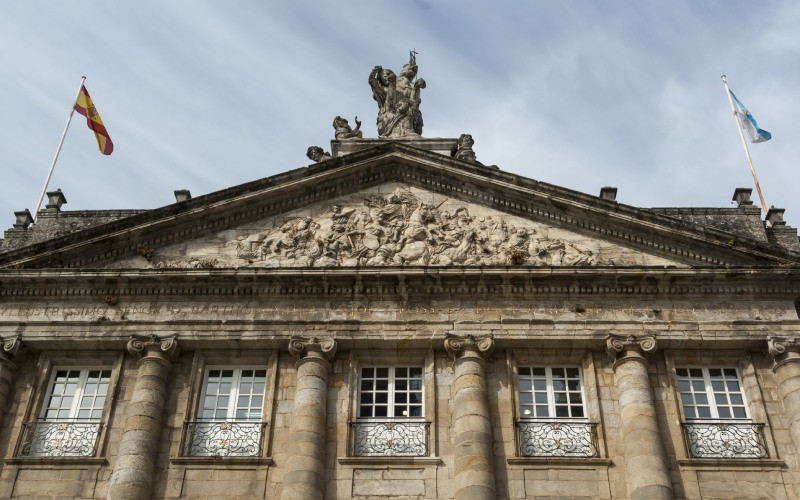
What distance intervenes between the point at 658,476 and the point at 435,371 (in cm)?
397

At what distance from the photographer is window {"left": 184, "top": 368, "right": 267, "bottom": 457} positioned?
14117 millimetres

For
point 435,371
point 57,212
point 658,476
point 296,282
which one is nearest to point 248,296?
point 296,282

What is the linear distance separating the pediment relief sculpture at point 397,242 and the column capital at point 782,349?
2.37 meters

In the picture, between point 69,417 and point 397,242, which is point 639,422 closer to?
point 397,242

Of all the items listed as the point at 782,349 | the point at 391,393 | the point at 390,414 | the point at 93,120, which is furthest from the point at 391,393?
the point at 93,120

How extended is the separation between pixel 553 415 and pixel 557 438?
1.59ft

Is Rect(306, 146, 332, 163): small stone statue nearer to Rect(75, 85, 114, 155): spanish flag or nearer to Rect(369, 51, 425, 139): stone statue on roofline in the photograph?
Rect(369, 51, 425, 139): stone statue on roofline

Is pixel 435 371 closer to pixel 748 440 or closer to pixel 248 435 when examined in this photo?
pixel 248 435

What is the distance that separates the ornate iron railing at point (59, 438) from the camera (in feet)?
46.6

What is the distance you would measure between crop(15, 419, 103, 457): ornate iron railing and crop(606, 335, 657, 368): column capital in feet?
28.5

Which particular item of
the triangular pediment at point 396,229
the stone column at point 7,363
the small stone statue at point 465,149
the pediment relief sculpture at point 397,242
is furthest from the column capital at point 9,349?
the small stone statue at point 465,149

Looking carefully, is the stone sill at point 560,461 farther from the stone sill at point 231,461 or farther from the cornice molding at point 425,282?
the stone sill at point 231,461

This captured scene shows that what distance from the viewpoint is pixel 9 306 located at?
51.3ft

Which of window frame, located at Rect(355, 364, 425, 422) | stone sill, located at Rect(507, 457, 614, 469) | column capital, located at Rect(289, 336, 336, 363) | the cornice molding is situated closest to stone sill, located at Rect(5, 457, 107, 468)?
the cornice molding
